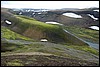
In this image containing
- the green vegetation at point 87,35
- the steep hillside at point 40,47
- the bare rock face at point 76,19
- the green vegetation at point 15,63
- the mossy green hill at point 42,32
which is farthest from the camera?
the bare rock face at point 76,19

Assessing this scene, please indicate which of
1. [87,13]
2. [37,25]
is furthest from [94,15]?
[37,25]

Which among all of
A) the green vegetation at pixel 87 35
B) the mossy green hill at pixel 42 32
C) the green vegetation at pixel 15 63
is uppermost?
the green vegetation at pixel 15 63

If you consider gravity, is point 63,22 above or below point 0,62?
below

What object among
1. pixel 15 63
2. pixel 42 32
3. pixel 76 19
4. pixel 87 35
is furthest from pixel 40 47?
pixel 76 19

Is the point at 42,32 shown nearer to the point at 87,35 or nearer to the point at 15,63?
the point at 87,35

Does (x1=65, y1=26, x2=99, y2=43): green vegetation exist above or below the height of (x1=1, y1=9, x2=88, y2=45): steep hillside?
below

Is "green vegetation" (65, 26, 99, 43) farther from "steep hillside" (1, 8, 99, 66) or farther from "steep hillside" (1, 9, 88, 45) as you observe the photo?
"steep hillside" (1, 9, 88, 45)

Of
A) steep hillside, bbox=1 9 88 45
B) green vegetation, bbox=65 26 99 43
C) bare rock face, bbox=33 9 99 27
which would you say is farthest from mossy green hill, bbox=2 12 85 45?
bare rock face, bbox=33 9 99 27

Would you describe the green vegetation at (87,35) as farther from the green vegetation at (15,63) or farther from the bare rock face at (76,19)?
the green vegetation at (15,63)

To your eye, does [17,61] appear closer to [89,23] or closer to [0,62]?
[0,62]

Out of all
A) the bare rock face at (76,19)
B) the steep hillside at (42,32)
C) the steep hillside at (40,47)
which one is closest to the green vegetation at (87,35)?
the steep hillside at (40,47)

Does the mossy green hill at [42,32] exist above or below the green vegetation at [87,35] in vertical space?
above
